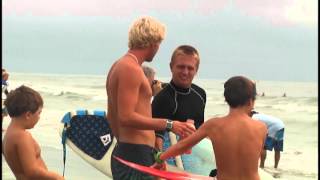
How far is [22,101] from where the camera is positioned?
341 centimetres

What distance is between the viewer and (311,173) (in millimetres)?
11039

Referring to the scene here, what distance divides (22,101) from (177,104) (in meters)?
1.07

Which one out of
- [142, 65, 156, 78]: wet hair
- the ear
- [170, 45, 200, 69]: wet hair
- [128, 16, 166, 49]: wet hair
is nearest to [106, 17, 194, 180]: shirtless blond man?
[128, 16, 166, 49]: wet hair

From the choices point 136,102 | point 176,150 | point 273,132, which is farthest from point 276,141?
point 136,102

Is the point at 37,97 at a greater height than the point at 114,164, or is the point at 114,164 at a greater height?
the point at 37,97

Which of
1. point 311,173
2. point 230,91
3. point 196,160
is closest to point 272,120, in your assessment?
point 311,173

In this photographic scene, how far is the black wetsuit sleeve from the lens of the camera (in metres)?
3.81

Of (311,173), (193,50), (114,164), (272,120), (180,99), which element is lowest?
(311,173)

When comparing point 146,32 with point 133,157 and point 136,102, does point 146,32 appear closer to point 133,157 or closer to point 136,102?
point 136,102

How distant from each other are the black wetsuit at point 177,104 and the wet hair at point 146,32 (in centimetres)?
69

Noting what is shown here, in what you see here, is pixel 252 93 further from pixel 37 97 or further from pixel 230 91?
pixel 37 97

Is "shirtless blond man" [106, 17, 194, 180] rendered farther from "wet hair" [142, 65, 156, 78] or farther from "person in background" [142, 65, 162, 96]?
"wet hair" [142, 65, 156, 78]

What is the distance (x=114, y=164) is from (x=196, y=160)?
2198mm

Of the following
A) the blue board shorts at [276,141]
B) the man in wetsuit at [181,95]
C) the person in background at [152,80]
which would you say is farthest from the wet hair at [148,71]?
the blue board shorts at [276,141]
